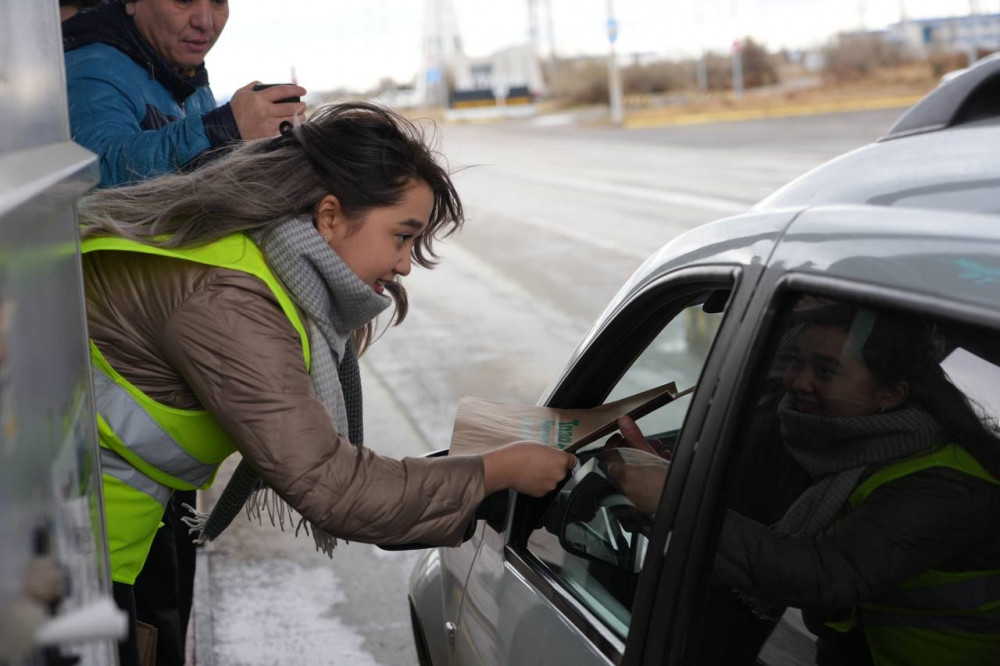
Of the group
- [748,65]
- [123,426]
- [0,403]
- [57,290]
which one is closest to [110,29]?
[123,426]

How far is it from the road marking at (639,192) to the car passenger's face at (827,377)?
10.3 metres

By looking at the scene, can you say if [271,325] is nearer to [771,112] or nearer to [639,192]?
[639,192]

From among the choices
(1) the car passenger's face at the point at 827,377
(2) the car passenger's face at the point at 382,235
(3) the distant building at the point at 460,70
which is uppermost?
(3) the distant building at the point at 460,70

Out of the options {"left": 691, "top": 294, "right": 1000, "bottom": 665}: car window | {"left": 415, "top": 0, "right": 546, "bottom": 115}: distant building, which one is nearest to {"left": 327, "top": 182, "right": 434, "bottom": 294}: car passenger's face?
{"left": 691, "top": 294, "right": 1000, "bottom": 665}: car window

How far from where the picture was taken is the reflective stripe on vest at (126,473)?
2283 millimetres

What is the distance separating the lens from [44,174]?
1201 millimetres

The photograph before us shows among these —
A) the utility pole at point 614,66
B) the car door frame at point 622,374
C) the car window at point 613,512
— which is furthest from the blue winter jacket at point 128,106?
the utility pole at point 614,66

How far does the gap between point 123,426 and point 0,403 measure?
1.32 metres

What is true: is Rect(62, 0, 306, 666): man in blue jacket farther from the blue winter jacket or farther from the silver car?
the silver car

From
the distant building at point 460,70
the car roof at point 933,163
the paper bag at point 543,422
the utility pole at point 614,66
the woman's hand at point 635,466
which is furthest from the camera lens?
the distant building at point 460,70

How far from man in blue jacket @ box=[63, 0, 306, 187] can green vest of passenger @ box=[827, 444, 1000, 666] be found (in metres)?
1.91

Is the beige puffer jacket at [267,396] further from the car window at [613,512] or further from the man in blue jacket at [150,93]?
the man in blue jacket at [150,93]

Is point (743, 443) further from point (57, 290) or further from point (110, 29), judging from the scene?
point (110, 29)

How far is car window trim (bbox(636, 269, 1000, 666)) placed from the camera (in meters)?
1.58
